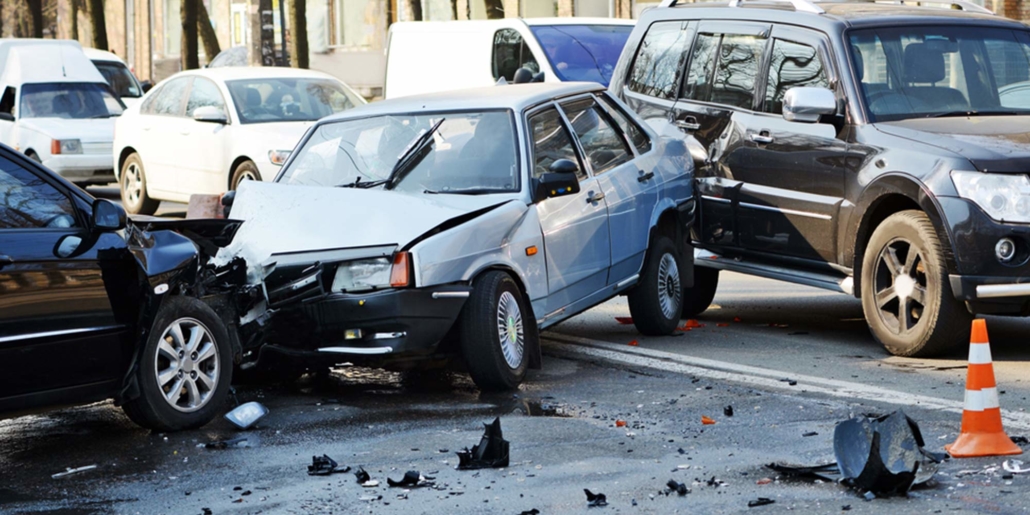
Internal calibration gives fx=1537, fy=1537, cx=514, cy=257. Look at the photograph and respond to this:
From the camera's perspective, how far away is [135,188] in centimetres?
1873

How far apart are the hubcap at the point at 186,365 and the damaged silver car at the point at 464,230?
18.9 inches

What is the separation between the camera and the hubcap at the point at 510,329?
25.6 ft

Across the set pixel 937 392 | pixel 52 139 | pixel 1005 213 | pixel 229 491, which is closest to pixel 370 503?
pixel 229 491

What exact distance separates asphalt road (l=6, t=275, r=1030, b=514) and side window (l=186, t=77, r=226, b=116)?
8.67 meters

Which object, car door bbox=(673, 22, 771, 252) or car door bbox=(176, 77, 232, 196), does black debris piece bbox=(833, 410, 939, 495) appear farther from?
car door bbox=(176, 77, 232, 196)

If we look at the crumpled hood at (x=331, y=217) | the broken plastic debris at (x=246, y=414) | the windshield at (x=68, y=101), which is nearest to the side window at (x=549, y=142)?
the crumpled hood at (x=331, y=217)

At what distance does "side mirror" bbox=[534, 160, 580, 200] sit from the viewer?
8328 mm

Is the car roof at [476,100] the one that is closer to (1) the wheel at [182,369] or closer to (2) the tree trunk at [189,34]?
(1) the wheel at [182,369]

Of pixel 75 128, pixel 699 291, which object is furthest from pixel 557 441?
pixel 75 128

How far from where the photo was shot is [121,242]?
6.91 metres

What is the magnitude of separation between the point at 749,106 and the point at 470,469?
14.7 ft

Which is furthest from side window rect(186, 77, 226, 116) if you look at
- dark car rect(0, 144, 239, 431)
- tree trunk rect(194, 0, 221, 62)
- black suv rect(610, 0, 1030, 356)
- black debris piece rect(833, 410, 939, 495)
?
tree trunk rect(194, 0, 221, 62)

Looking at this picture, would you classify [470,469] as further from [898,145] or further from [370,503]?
[898,145]

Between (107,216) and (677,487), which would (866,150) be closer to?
(677,487)
